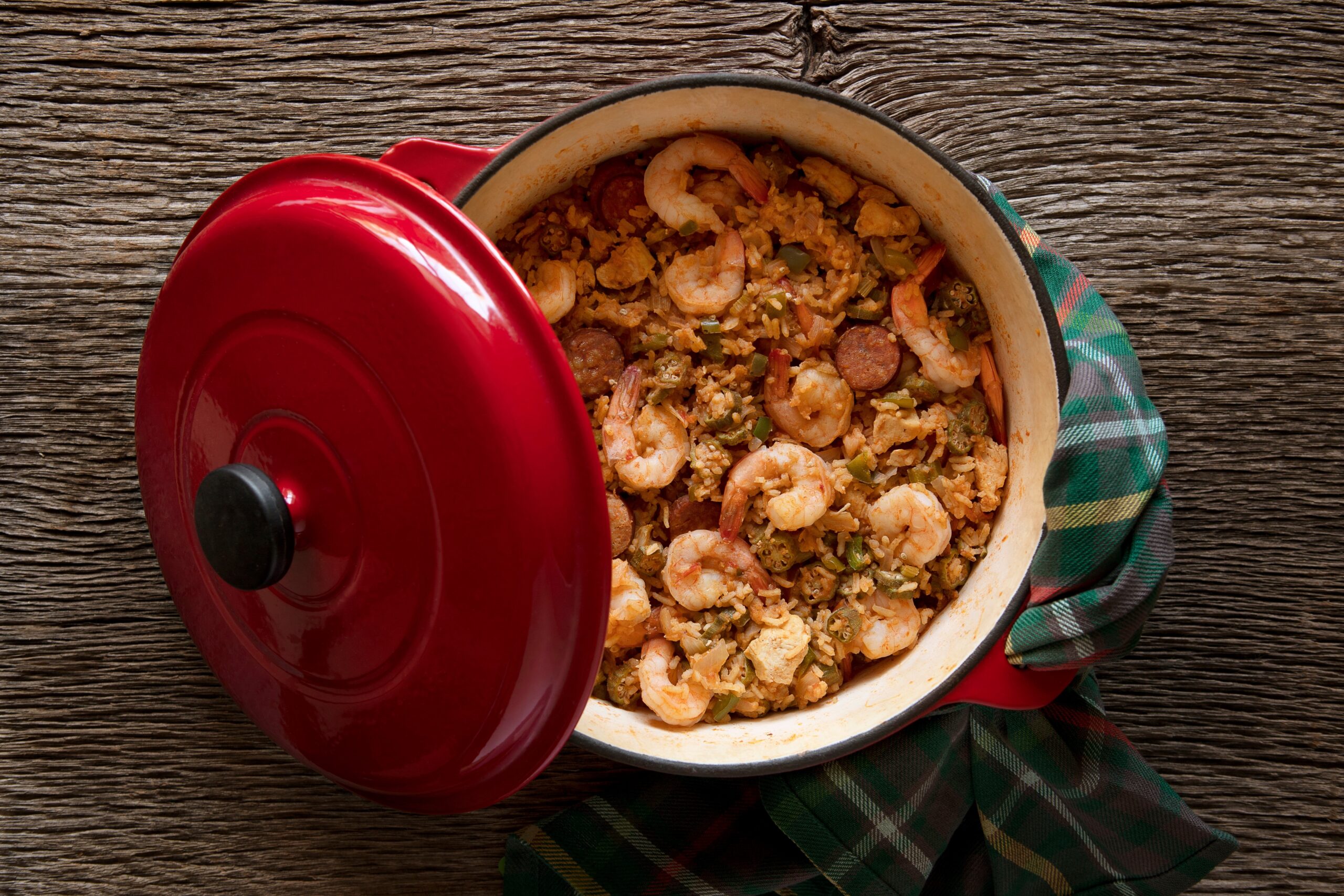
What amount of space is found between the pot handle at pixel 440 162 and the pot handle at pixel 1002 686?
1.15 metres

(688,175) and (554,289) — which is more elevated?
(688,175)

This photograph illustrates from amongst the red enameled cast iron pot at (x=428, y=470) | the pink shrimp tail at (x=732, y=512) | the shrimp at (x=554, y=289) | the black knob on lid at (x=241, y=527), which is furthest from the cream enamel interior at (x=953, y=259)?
the black knob on lid at (x=241, y=527)

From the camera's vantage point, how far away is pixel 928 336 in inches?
61.9

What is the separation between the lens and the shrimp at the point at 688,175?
1542mm

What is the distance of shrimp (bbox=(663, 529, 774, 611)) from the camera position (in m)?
1.54

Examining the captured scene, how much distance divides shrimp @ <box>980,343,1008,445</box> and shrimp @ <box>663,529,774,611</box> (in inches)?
20.9

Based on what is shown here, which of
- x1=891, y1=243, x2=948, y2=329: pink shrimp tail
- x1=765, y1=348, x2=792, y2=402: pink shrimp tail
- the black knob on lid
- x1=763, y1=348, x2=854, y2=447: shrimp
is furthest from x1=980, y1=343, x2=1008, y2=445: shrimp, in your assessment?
the black knob on lid

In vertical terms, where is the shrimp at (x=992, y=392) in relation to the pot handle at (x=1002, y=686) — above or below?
above

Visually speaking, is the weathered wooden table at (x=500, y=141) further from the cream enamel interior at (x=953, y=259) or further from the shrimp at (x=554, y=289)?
the shrimp at (x=554, y=289)

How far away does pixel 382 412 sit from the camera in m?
1.12

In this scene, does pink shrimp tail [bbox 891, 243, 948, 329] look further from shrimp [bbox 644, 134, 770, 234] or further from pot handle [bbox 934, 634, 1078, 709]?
pot handle [bbox 934, 634, 1078, 709]

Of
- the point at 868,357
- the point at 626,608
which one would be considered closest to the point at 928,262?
the point at 868,357

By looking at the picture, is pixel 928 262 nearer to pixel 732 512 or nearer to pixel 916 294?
pixel 916 294

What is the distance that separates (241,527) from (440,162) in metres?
0.69
